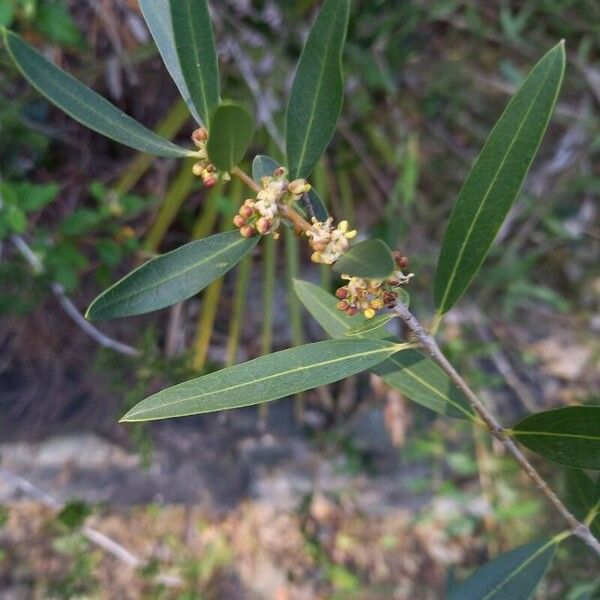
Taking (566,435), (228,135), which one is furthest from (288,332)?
(228,135)

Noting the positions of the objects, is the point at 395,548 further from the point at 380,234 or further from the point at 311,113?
the point at 311,113

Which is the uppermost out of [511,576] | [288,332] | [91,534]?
[511,576]

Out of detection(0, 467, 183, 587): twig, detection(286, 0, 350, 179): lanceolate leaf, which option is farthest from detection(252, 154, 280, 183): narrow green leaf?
detection(0, 467, 183, 587): twig

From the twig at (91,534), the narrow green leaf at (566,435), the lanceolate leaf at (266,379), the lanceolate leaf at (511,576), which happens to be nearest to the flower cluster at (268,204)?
the lanceolate leaf at (266,379)

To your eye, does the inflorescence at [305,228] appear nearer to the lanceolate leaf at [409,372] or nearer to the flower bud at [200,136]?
the flower bud at [200,136]

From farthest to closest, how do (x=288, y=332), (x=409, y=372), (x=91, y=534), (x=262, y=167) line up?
(x=288, y=332) < (x=91, y=534) < (x=409, y=372) < (x=262, y=167)

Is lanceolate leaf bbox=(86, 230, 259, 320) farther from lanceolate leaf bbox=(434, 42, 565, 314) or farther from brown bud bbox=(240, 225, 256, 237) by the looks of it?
lanceolate leaf bbox=(434, 42, 565, 314)

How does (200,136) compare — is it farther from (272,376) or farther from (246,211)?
(272,376)

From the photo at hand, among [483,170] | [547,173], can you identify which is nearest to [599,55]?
[547,173]
